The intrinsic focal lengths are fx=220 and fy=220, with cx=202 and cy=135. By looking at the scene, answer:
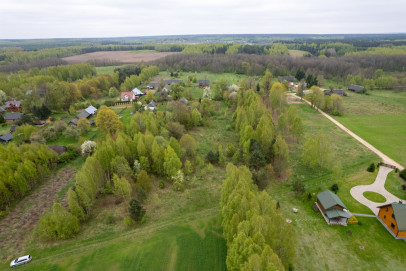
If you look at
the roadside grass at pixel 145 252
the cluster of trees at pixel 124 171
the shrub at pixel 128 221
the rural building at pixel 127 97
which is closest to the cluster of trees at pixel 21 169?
the cluster of trees at pixel 124 171

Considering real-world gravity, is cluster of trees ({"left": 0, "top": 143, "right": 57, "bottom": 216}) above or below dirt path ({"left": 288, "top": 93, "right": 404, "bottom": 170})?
above

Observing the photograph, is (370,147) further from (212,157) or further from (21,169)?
(21,169)

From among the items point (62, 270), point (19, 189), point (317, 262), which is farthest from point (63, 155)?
point (317, 262)

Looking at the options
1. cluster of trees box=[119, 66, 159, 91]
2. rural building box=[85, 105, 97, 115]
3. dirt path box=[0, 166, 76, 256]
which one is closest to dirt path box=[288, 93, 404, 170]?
dirt path box=[0, 166, 76, 256]

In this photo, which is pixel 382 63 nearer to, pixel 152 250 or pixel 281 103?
pixel 281 103

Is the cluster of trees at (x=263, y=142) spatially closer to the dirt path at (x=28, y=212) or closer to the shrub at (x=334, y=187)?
the shrub at (x=334, y=187)

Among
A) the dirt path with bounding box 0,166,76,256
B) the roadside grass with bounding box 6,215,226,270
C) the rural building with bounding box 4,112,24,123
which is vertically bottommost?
the dirt path with bounding box 0,166,76,256

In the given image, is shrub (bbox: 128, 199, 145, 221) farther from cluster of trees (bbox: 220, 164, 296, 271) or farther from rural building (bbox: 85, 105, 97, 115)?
rural building (bbox: 85, 105, 97, 115)
